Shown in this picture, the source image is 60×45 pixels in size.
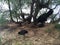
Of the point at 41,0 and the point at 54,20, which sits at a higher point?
the point at 41,0

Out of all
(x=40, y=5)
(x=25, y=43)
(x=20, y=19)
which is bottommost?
(x=25, y=43)

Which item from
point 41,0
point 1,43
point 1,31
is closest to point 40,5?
point 41,0

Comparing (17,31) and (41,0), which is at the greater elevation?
(41,0)

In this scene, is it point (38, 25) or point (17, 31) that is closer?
point (17, 31)

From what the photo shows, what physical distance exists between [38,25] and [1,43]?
101 centimetres

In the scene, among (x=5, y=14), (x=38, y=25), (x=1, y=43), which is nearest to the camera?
(x=1, y=43)

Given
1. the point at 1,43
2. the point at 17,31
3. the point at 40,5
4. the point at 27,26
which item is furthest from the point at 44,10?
the point at 1,43

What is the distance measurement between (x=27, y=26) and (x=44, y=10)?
513 millimetres

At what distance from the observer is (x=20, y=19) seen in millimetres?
3738

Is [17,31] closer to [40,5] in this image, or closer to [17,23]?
[17,23]

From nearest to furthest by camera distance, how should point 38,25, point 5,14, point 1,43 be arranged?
point 1,43, point 5,14, point 38,25

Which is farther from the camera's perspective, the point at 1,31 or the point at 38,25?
the point at 38,25

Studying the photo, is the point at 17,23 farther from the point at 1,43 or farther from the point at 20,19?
the point at 1,43

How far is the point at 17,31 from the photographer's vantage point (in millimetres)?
3451
